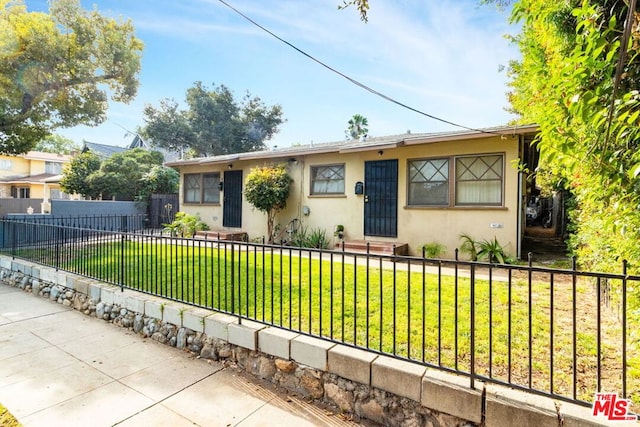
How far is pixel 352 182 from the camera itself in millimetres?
9195

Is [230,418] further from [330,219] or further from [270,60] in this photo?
[270,60]

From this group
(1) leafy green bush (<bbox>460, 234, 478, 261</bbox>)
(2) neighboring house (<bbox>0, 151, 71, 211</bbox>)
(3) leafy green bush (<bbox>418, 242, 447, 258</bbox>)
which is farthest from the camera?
(2) neighboring house (<bbox>0, 151, 71, 211</bbox>)

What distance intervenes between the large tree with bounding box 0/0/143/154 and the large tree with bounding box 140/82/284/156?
13801 mm

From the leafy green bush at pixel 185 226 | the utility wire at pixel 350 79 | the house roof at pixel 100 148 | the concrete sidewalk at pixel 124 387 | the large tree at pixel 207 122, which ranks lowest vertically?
the concrete sidewalk at pixel 124 387

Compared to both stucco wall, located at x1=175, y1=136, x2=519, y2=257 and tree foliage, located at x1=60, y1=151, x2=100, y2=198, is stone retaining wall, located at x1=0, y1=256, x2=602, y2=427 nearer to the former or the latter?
stucco wall, located at x1=175, y1=136, x2=519, y2=257

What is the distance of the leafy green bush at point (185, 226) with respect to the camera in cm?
1127

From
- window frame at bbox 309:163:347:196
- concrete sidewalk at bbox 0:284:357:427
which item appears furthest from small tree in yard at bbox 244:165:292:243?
concrete sidewalk at bbox 0:284:357:427

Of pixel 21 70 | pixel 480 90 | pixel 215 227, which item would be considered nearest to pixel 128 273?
pixel 215 227

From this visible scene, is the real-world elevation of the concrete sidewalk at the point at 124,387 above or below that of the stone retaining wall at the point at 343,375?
below

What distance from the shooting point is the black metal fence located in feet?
7.55

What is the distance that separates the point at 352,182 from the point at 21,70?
10.5 m

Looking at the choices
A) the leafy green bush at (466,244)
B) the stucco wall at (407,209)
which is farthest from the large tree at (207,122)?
the leafy green bush at (466,244)

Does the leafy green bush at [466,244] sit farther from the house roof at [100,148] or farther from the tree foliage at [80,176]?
the house roof at [100,148]

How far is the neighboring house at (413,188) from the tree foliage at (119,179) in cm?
818
